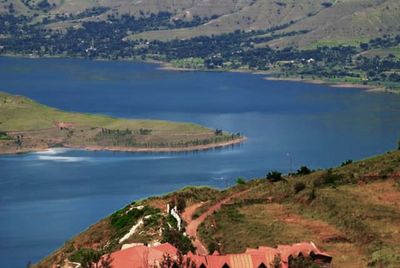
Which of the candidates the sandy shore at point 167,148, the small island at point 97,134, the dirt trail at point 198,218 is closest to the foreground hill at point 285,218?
the dirt trail at point 198,218

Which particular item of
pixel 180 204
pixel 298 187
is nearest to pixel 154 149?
pixel 180 204

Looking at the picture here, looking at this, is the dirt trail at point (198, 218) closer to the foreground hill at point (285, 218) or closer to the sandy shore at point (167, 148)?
the foreground hill at point (285, 218)

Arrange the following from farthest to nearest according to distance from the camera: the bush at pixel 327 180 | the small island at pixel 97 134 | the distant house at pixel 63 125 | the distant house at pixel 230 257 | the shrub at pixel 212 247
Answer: the distant house at pixel 63 125 → the small island at pixel 97 134 → the bush at pixel 327 180 → the shrub at pixel 212 247 → the distant house at pixel 230 257

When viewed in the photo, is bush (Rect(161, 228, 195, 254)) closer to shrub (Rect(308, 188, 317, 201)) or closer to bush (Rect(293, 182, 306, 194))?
shrub (Rect(308, 188, 317, 201))

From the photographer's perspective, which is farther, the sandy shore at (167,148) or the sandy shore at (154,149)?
the sandy shore at (167,148)

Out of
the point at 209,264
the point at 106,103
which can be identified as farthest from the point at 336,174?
the point at 106,103

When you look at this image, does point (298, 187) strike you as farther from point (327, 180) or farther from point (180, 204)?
point (180, 204)

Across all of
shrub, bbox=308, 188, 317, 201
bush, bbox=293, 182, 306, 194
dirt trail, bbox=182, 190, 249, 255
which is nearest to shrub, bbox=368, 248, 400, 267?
dirt trail, bbox=182, 190, 249, 255
